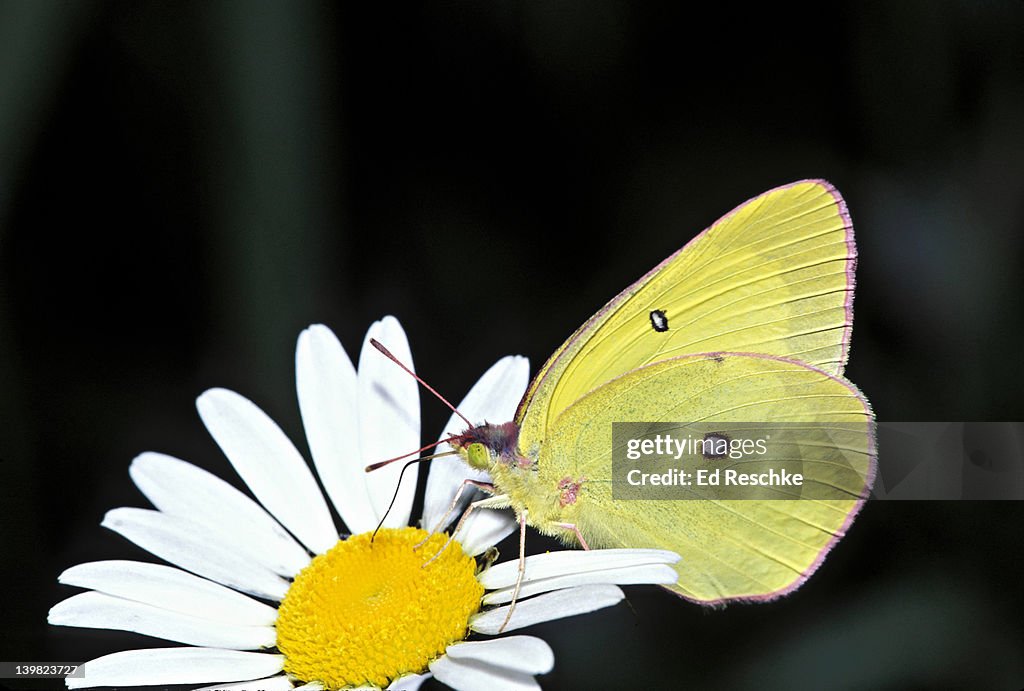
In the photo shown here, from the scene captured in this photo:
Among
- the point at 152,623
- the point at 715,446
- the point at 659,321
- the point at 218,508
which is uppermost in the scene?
the point at 659,321

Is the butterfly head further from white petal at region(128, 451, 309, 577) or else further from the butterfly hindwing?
white petal at region(128, 451, 309, 577)

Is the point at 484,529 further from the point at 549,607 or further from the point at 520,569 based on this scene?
the point at 549,607

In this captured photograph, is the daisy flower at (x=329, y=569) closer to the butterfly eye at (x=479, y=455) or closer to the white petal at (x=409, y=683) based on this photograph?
the white petal at (x=409, y=683)

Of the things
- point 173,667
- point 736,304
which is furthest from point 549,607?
point 736,304

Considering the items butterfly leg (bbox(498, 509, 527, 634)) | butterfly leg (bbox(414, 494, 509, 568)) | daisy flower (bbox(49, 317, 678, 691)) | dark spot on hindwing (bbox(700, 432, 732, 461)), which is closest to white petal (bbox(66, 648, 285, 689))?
daisy flower (bbox(49, 317, 678, 691))

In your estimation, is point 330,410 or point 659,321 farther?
point 330,410
